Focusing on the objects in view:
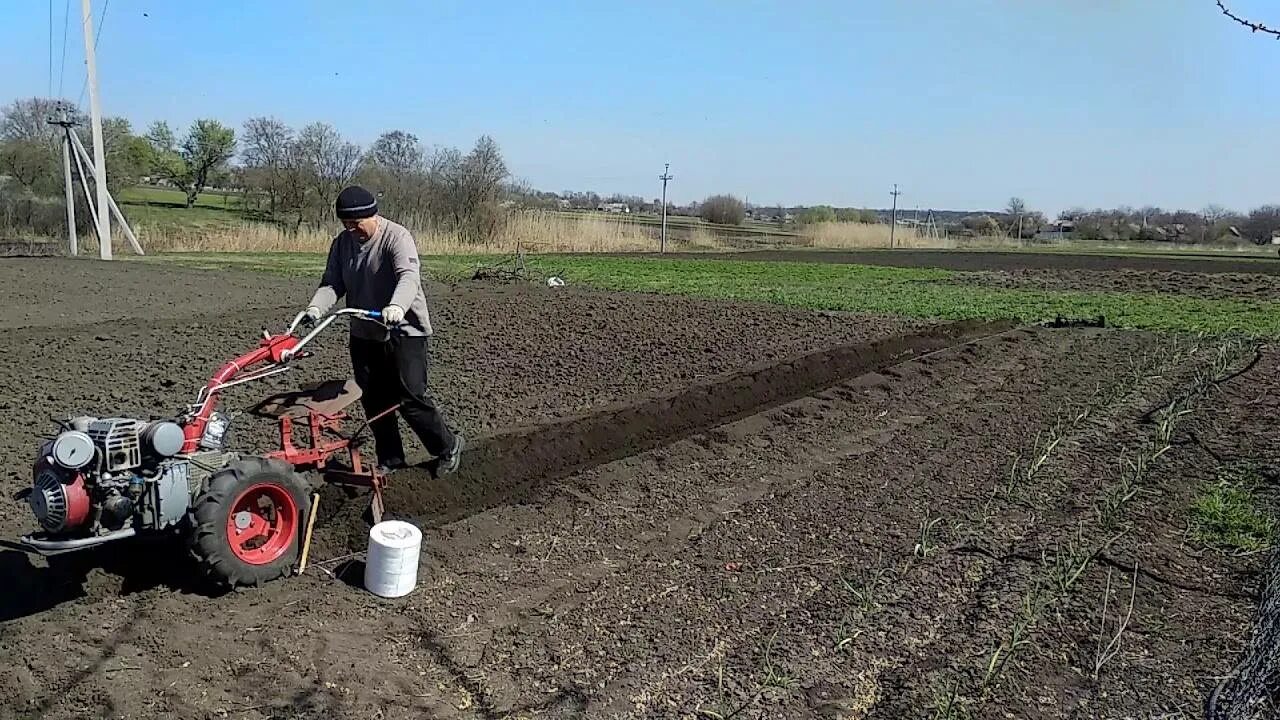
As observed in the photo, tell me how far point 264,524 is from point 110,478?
805 millimetres

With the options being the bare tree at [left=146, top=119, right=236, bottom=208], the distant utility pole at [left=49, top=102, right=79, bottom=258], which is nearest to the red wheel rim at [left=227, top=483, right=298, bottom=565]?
the distant utility pole at [left=49, top=102, right=79, bottom=258]

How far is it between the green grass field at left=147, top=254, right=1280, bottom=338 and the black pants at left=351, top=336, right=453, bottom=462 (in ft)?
36.9

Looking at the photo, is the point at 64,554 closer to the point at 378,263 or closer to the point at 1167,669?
the point at 378,263

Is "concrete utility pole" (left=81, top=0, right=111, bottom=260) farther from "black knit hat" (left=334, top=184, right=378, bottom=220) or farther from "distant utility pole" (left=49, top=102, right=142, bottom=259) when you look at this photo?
"black knit hat" (left=334, top=184, right=378, bottom=220)

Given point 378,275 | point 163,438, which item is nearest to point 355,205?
point 378,275

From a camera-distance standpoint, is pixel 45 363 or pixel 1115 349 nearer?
pixel 45 363

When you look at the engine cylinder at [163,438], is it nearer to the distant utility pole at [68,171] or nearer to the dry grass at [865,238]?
the distant utility pole at [68,171]

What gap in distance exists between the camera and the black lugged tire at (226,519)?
4.07 meters

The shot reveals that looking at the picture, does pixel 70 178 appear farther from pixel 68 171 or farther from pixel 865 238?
pixel 865 238

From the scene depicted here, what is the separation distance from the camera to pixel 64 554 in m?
4.51

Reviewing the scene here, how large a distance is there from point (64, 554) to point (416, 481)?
1945 millimetres

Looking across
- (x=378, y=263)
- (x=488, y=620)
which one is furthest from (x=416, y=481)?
Result: (x=488, y=620)

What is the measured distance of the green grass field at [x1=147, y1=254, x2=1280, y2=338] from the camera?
15.7 meters

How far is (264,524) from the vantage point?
4.53m
